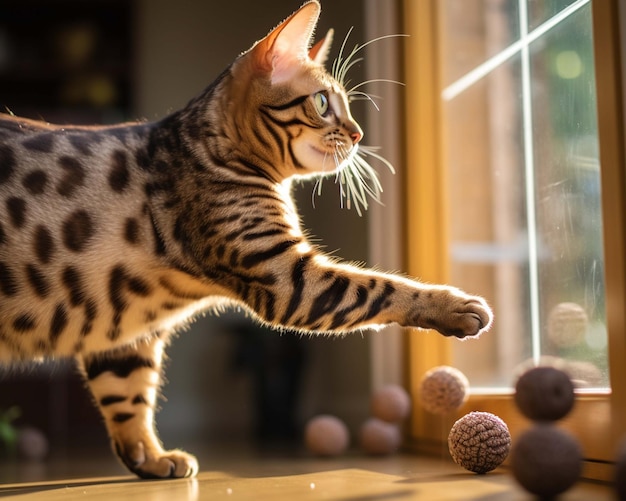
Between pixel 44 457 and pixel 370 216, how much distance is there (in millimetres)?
1048

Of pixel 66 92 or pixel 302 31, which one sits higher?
pixel 66 92

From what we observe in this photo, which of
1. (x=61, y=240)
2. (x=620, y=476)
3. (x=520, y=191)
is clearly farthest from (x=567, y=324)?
(x=61, y=240)

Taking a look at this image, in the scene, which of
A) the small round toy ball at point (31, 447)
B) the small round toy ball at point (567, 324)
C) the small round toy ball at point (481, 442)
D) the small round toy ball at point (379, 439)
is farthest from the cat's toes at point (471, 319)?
the small round toy ball at point (31, 447)

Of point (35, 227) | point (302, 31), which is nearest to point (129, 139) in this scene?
point (35, 227)

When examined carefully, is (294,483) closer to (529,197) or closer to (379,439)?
(379,439)

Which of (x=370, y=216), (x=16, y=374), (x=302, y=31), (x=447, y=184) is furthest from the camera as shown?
(x=16, y=374)

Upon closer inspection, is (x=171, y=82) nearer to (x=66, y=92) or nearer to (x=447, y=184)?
(x=66, y=92)

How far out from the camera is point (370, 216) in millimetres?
2227

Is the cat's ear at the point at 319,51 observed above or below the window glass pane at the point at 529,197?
above

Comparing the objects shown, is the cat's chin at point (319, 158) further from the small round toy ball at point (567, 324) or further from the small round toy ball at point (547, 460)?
the small round toy ball at point (547, 460)

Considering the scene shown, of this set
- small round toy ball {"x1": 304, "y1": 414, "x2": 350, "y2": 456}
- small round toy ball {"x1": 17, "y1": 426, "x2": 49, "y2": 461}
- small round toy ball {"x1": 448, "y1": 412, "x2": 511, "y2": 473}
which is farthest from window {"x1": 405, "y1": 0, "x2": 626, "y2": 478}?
small round toy ball {"x1": 17, "y1": 426, "x2": 49, "y2": 461}

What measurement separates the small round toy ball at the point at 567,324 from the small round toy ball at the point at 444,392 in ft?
0.65

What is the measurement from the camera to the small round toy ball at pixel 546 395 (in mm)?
1052

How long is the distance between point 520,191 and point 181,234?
30.3 inches
